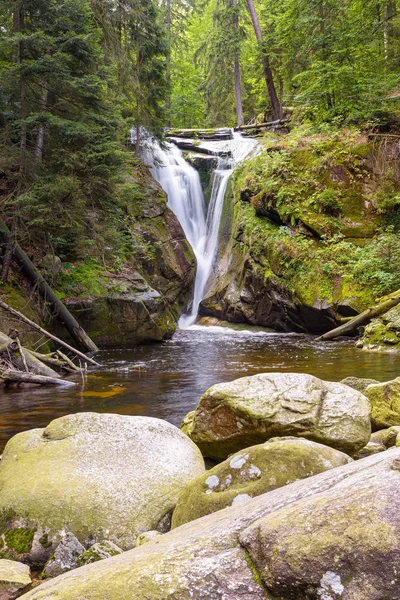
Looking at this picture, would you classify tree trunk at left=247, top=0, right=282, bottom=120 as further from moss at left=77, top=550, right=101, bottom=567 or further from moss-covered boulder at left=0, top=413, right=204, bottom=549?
moss at left=77, top=550, right=101, bottom=567

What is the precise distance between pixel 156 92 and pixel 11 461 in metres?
18.7

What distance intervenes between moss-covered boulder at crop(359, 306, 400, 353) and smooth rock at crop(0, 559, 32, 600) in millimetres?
9639

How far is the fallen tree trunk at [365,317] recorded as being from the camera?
11781 mm

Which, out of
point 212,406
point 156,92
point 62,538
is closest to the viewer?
point 62,538

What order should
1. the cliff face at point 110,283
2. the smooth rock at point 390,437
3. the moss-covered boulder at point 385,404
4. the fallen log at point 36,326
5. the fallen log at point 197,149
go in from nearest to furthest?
the smooth rock at point 390,437, the moss-covered boulder at point 385,404, the fallen log at point 36,326, the cliff face at point 110,283, the fallen log at point 197,149

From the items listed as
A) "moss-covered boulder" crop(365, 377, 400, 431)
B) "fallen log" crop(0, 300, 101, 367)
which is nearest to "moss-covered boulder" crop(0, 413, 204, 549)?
"moss-covered boulder" crop(365, 377, 400, 431)

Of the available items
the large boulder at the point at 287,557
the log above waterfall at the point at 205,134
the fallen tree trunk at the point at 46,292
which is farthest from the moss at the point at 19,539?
the log above waterfall at the point at 205,134

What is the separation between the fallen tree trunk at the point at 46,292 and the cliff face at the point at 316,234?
684 centimetres

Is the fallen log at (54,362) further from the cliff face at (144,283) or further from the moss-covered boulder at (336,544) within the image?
the moss-covered boulder at (336,544)

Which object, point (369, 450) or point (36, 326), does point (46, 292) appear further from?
point (369, 450)

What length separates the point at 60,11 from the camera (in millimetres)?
10508

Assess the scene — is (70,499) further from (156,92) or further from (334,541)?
(156,92)

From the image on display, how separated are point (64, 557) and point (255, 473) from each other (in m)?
1.25

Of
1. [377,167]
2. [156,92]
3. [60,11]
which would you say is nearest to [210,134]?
[156,92]
